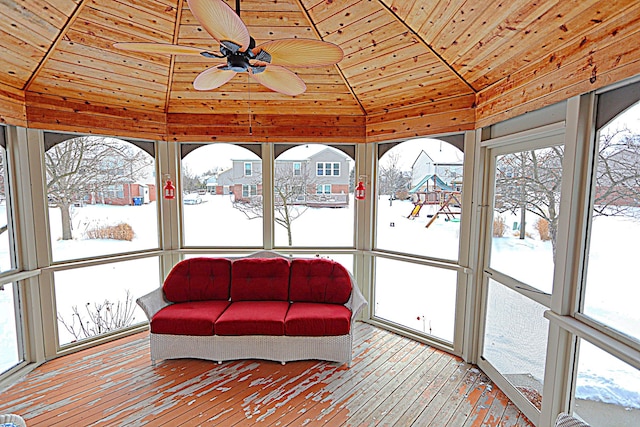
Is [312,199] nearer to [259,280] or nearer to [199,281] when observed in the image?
[259,280]

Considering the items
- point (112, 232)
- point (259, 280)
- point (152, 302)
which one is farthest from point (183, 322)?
point (112, 232)

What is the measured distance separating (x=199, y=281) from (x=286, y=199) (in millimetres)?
1435

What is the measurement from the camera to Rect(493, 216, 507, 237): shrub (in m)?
2.89

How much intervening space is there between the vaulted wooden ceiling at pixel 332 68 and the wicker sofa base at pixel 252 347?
229cm

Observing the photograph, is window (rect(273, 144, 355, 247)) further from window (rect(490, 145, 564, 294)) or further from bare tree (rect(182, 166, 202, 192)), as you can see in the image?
window (rect(490, 145, 564, 294))

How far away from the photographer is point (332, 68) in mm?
3357

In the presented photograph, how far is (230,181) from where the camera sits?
13.9 ft

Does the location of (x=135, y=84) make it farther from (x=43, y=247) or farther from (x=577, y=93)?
(x=577, y=93)

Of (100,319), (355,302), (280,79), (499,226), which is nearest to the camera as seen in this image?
(280,79)

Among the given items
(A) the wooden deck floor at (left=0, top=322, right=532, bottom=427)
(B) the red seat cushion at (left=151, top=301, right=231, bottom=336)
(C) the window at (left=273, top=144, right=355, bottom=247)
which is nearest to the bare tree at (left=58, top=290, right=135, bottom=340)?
(A) the wooden deck floor at (left=0, top=322, right=532, bottom=427)

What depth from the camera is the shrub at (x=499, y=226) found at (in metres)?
2.89

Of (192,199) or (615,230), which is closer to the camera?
(615,230)

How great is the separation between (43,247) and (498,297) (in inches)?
174

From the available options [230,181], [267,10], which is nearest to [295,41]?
[267,10]
